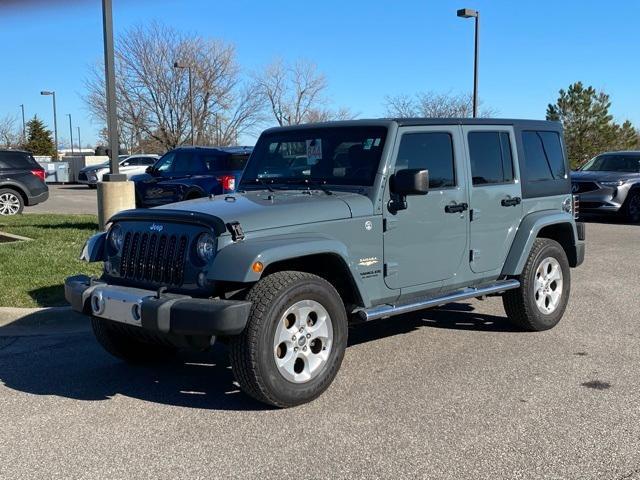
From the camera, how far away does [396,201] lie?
16.3ft

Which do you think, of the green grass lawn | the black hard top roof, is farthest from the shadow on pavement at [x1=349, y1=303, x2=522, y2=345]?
the green grass lawn

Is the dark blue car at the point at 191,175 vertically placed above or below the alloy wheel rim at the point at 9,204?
above

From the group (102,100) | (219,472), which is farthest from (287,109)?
(219,472)

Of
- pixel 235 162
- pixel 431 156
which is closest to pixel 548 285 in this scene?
pixel 431 156

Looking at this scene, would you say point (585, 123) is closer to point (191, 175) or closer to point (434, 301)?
point (191, 175)

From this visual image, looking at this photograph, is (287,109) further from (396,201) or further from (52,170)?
(396,201)

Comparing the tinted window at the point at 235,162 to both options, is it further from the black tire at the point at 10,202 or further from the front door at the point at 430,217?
the front door at the point at 430,217

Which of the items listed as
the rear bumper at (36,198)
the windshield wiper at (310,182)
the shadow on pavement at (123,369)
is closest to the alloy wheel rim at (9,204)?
the rear bumper at (36,198)

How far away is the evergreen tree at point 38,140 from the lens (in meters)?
58.5

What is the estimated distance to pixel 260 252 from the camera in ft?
13.4

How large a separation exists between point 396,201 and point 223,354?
1911 millimetres

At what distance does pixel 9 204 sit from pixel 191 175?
6.03 m

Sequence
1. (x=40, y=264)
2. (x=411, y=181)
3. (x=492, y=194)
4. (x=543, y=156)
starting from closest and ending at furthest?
1. (x=411, y=181)
2. (x=492, y=194)
3. (x=543, y=156)
4. (x=40, y=264)

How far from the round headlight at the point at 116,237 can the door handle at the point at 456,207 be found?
2432mm
